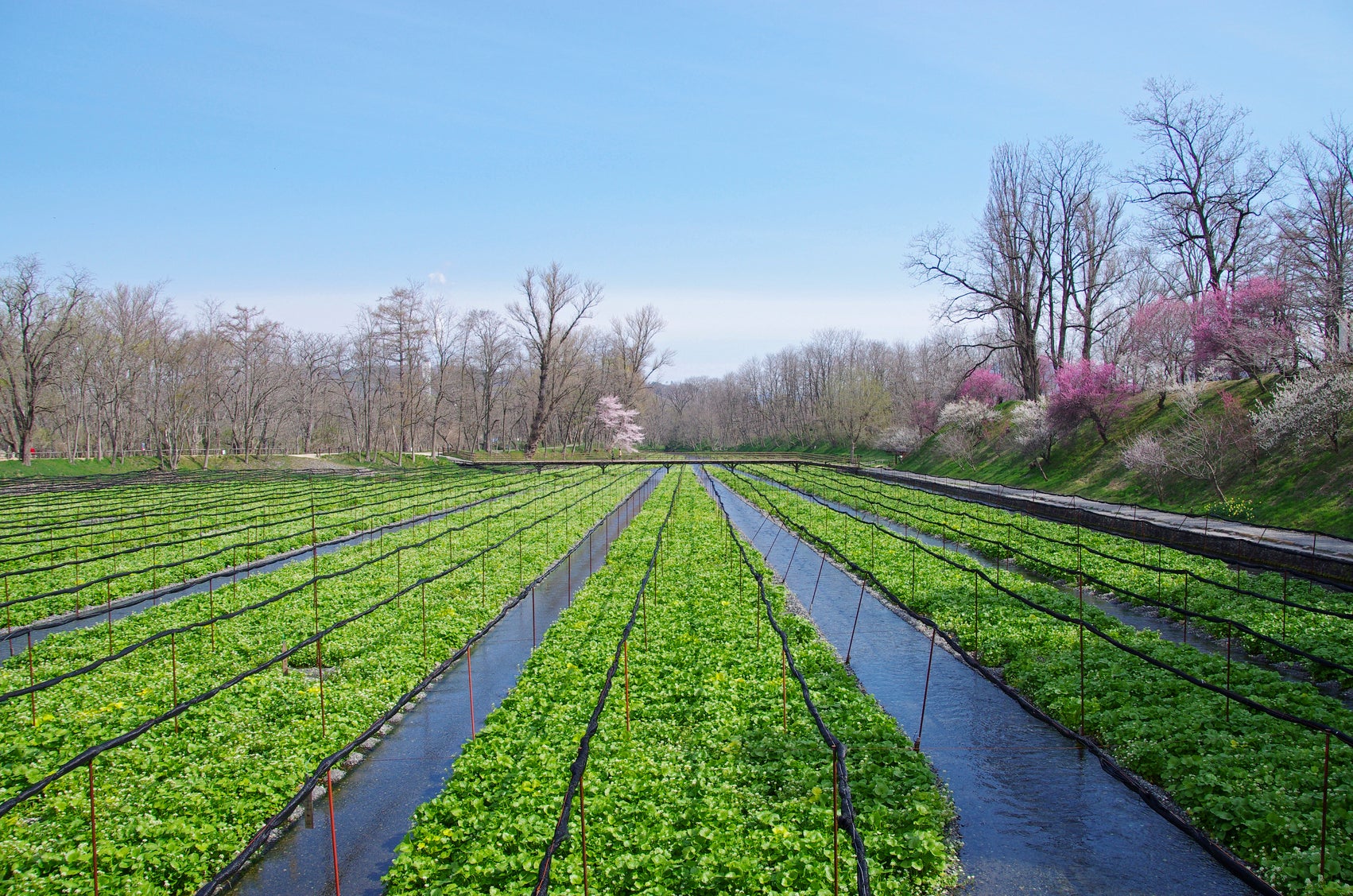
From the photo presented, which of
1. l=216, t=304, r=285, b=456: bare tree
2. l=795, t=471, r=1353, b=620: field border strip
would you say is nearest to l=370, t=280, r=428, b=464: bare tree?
l=216, t=304, r=285, b=456: bare tree

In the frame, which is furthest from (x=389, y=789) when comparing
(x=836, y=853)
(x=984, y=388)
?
(x=984, y=388)

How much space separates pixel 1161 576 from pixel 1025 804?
10.8 metres

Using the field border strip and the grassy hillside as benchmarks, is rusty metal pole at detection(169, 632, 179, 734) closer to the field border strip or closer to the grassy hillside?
the field border strip

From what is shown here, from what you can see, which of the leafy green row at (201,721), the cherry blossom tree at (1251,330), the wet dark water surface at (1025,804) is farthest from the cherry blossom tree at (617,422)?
the wet dark water surface at (1025,804)

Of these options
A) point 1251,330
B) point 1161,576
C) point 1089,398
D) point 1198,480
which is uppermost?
point 1251,330

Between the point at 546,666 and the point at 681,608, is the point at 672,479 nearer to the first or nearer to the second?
the point at 681,608

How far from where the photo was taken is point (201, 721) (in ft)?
28.7

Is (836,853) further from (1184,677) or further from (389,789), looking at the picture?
(1184,677)

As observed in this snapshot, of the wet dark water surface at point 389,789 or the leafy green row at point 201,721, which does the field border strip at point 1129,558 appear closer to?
the wet dark water surface at point 389,789

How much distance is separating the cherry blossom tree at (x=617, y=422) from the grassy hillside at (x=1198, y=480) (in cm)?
4917

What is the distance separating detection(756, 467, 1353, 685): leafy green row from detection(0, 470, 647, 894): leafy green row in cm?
1335

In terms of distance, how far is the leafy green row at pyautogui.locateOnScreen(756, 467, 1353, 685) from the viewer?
39.9 feet

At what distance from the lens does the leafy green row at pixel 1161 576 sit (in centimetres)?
1216

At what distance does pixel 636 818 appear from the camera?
7.05m
